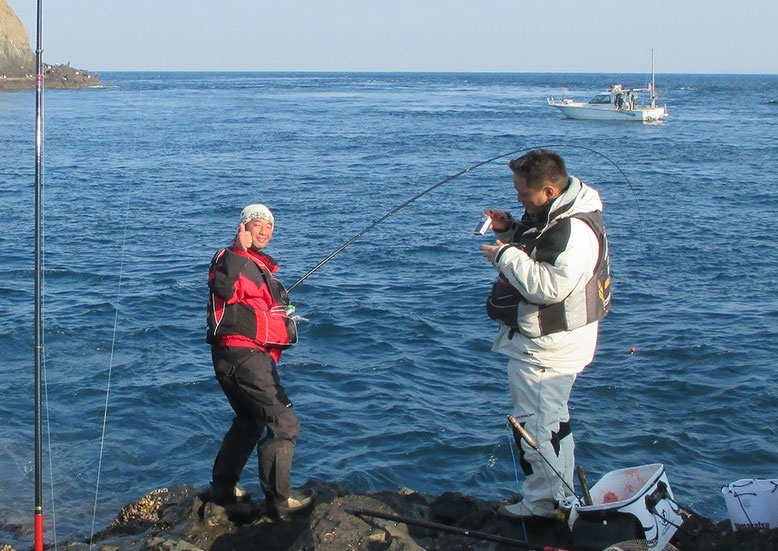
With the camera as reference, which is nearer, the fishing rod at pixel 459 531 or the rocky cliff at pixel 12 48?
the fishing rod at pixel 459 531

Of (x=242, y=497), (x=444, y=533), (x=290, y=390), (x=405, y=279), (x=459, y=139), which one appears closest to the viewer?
(x=444, y=533)

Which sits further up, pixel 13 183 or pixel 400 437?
pixel 13 183

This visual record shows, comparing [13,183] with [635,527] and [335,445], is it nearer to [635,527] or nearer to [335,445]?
[335,445]

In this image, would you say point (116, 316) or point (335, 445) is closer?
point (335, 445)

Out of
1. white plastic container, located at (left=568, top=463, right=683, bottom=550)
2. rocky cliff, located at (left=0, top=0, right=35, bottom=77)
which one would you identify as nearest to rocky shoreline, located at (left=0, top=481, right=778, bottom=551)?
white plastic container, located at (left=568, top=463, right=683, bottom=550)

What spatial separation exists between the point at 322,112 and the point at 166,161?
24.5 meters

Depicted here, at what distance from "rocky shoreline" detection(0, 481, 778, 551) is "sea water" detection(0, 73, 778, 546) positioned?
50.1 inches

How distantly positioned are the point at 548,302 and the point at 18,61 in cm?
9560

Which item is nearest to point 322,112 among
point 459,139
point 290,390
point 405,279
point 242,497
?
point 459,139

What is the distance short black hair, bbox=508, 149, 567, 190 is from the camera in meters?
4.04

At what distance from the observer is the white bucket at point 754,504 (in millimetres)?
3850

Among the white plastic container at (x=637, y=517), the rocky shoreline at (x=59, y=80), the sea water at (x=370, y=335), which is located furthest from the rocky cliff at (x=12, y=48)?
the white plastic container at (x=637, y=517)

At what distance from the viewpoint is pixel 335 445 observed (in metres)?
7.20

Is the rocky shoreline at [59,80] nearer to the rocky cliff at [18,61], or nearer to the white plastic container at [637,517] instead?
the rocky cliff at [18,61]
